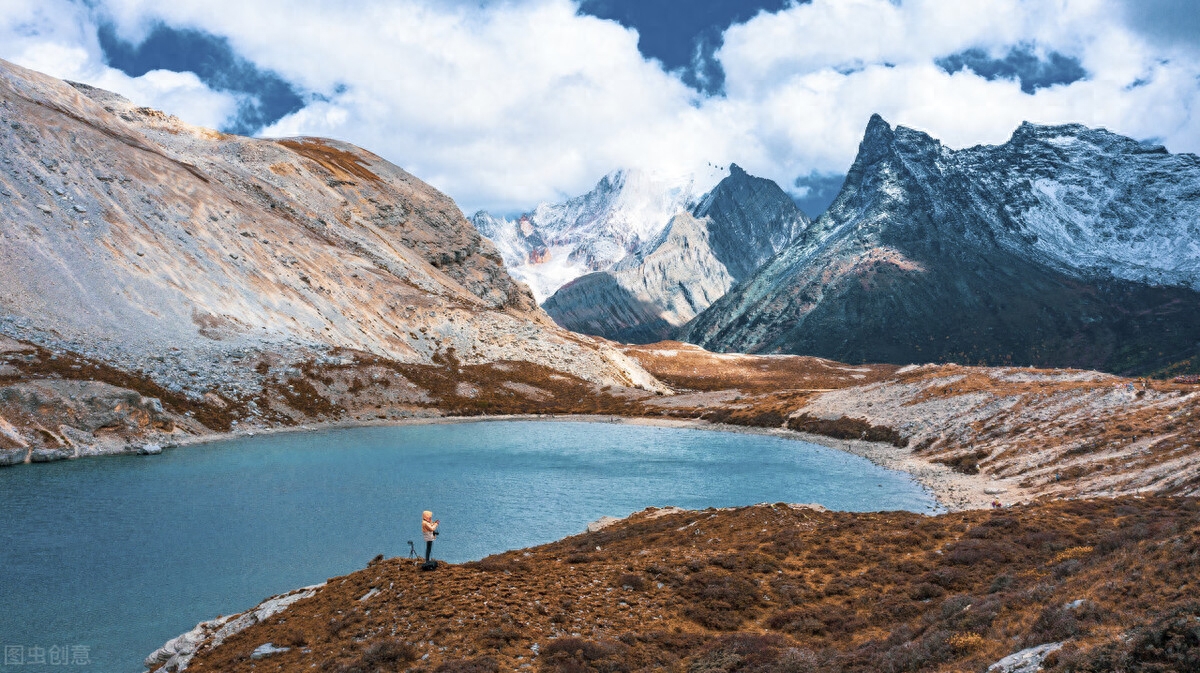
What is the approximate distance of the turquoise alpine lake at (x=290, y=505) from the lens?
28094mm

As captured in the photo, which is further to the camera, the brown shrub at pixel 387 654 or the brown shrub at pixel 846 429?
the brown shrub at pixel 846 429

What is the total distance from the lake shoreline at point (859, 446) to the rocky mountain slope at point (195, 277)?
448cm

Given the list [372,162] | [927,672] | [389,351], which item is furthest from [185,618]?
[372,162]

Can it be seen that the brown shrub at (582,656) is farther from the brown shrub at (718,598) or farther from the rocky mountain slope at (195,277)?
the rocky mountain slope at (195,277)

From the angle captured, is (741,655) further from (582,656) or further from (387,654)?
(387,654)

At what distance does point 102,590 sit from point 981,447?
69.8 metres

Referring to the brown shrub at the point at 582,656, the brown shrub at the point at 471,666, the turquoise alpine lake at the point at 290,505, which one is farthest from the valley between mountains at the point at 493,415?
the turquoise alpine lake at the point at 290,505

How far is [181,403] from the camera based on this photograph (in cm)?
7512

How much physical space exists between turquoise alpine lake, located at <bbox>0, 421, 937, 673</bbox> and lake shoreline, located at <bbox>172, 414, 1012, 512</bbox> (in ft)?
7.47

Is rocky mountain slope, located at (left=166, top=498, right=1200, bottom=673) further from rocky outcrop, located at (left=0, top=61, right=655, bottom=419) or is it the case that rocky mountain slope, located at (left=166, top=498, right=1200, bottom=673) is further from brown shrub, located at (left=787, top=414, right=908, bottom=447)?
rocky outcrop, located at (left=0, top=61, right=655, bottom=419)

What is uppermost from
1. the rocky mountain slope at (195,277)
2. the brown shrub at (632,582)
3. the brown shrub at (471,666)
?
the rocky mountain slope at (195,277)

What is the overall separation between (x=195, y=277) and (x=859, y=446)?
323 feet

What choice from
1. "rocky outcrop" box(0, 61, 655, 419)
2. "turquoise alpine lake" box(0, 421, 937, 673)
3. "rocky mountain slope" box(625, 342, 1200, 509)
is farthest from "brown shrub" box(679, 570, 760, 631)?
"rocky outcrop" box(0, 61, 655, 419)

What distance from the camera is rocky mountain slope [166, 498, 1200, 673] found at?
14008mm
